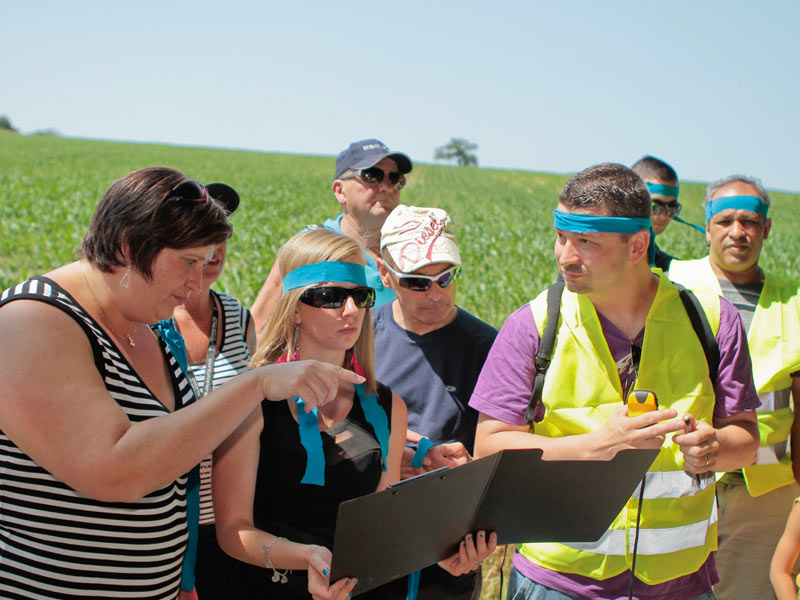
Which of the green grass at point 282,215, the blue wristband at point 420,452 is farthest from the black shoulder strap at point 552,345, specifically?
the green grass at point 282,215

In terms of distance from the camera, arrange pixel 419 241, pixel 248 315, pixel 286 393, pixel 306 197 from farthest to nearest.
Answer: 1. pixel 306 197
2. pixel 248 315
3. pixel 419 241
4. pixel 286 393

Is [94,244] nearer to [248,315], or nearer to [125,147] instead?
[248,315]

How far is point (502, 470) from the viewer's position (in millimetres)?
1857

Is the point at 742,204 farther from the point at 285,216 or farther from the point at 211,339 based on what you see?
the point at 285,216

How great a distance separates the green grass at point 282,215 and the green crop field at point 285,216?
5 centimetres

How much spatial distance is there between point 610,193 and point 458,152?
4097 inches

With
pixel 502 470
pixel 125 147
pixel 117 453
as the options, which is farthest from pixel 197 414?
pixel 125 147

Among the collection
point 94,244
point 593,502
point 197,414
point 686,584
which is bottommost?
point 686,584

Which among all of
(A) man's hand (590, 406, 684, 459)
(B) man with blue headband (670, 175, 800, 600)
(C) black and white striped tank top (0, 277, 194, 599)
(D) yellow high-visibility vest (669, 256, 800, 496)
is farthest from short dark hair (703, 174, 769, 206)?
(C) black and white striped tank top (0, 277, 194, 599)

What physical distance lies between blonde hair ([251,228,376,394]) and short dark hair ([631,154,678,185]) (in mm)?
2699

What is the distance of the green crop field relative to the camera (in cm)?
1312

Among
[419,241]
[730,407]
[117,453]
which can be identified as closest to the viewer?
[117,453]

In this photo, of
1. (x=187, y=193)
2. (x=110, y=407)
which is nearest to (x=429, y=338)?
(x=187, y=193)

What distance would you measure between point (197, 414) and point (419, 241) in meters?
1.38
